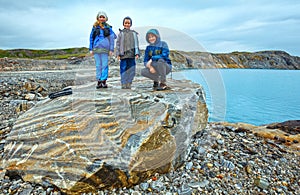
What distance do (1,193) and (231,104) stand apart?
66.8 ft

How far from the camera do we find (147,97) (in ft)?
17.5

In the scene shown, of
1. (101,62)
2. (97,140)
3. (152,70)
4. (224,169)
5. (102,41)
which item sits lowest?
(224,169)

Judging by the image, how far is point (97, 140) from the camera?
4605 mm

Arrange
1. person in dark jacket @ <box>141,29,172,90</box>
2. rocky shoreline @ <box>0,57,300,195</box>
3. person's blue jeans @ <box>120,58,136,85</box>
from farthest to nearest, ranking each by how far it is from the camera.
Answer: person's blue jeans @ <box>120,58,136,85</box>
person in dark jacket @ <box>141,29,172,90</box>
rocky shoreline @ <box>0,57,300,195</box>

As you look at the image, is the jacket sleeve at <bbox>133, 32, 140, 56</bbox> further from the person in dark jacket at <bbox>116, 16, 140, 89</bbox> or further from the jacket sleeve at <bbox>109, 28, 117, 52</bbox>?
the jacket sleeve at <bbox>109, 28, 117, 52</bbox>

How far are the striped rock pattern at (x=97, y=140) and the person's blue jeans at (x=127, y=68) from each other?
3.35 ft

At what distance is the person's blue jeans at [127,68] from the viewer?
609 cm

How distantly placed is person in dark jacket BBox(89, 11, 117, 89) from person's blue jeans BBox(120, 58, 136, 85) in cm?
46

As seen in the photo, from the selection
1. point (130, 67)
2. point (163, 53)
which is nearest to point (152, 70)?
point (163, 53)

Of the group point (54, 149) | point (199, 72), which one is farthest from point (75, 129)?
point (199, 72)

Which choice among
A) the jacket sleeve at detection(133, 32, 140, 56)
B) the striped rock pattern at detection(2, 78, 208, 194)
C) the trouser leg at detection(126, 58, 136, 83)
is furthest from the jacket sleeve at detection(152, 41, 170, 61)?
the striped rock pattern at detection(2, 78, 208, 194)

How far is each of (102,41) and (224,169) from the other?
4.68 meters

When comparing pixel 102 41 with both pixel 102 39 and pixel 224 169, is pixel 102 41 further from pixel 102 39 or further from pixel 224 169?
pixel 224 169

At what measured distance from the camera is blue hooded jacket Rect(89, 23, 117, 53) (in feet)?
18.9
